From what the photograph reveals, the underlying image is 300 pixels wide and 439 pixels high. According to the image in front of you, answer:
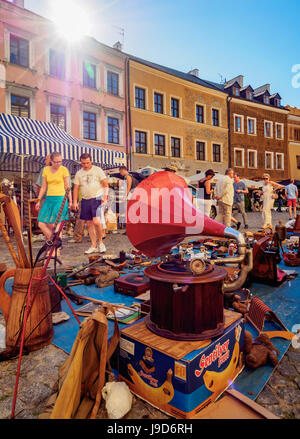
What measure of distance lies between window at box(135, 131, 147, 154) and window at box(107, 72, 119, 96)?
2858 mm

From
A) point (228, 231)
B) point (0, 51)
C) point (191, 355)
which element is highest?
point (0, 51)

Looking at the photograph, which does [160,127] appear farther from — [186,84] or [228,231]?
[228,231]

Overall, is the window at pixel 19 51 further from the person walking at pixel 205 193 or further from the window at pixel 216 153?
the window at pixel 216 153

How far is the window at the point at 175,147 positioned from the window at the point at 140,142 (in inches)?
100

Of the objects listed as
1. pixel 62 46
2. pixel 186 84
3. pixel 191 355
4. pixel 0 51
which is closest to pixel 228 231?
pixel 191 355

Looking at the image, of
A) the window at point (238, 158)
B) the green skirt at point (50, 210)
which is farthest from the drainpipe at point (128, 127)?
the green skirt at point (50, 210)

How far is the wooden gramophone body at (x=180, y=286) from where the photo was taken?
155 centimetres

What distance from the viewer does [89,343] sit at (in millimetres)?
1483

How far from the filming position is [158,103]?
64.4 ft

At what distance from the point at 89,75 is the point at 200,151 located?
1026cm

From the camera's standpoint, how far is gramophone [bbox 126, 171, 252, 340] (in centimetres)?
156
